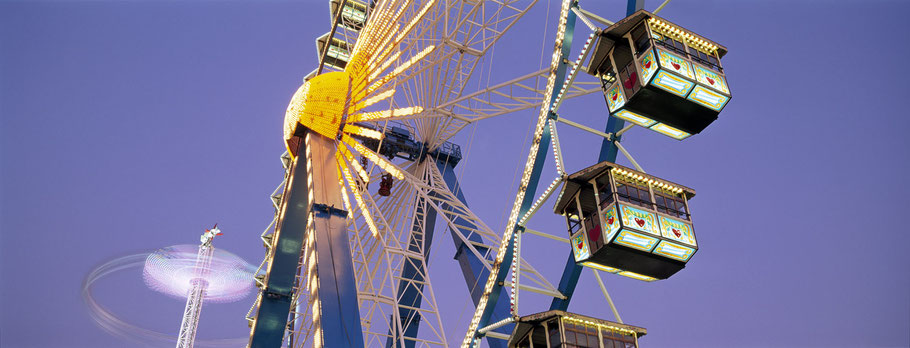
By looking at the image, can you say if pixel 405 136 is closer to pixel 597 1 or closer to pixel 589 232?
pixel 589 232

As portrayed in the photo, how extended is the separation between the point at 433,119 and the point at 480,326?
12.3 meters

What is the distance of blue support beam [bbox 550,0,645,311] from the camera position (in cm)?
1301

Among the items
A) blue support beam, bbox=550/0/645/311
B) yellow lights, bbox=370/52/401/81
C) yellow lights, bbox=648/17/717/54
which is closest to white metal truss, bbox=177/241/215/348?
yellow lights, bbox=370/52/401/81

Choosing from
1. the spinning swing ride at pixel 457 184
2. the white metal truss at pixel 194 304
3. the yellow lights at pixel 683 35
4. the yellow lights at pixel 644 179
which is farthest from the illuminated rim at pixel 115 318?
the yellow lights at pixel 683 35

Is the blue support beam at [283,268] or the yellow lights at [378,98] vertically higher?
the yellow lights at [378,98]

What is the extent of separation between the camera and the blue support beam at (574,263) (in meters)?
13.0

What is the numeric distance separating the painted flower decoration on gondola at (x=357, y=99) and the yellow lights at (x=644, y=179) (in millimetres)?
8732

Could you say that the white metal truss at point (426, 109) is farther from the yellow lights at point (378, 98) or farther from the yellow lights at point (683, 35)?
the yellow lights at point (683, 35)

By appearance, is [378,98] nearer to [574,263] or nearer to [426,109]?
[426,109]

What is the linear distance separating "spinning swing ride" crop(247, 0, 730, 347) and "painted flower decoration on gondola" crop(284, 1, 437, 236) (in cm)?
5

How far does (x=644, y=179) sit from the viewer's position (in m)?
12.4

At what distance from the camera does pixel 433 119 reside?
2409 cm

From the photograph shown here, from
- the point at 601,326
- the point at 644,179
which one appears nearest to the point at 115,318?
the point at 601,326

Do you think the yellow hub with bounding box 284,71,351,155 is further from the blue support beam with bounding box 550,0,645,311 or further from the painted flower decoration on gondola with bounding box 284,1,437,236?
the blue support beam with bounding box 550,0,645,311
